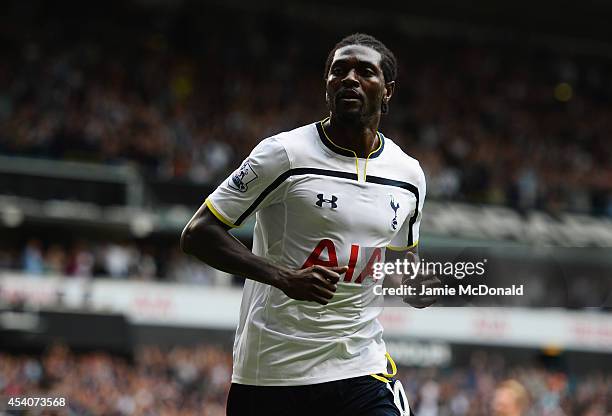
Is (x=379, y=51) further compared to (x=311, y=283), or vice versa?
(x=379, y=51)

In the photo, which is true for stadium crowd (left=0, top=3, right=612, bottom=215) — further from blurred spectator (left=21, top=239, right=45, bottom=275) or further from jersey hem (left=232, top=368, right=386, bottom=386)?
jersey hem (left=232, top=368, right=386, bottom=386)

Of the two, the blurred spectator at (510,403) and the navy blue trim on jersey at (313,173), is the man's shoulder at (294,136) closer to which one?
the navy blue trim on jersey at (313,173)

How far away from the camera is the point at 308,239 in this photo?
184 inches

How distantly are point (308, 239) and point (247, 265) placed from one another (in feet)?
1.15

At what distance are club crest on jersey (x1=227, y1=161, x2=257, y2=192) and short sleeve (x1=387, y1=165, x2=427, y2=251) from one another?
756 mm

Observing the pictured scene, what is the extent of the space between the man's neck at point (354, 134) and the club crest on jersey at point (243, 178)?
16.6 inches

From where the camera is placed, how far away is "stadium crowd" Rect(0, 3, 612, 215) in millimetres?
23297

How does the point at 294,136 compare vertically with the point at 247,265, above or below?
above

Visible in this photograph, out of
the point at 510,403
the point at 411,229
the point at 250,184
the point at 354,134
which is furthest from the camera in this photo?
the point at 510,403

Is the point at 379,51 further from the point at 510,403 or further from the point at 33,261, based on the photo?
the point at 33,261

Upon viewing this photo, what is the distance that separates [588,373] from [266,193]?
64.3 ft

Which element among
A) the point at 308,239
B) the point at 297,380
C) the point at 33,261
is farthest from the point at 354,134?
the point at 33,261

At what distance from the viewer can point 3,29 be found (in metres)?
26.1

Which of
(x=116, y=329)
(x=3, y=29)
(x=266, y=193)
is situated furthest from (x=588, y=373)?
(x=266, y=193)
